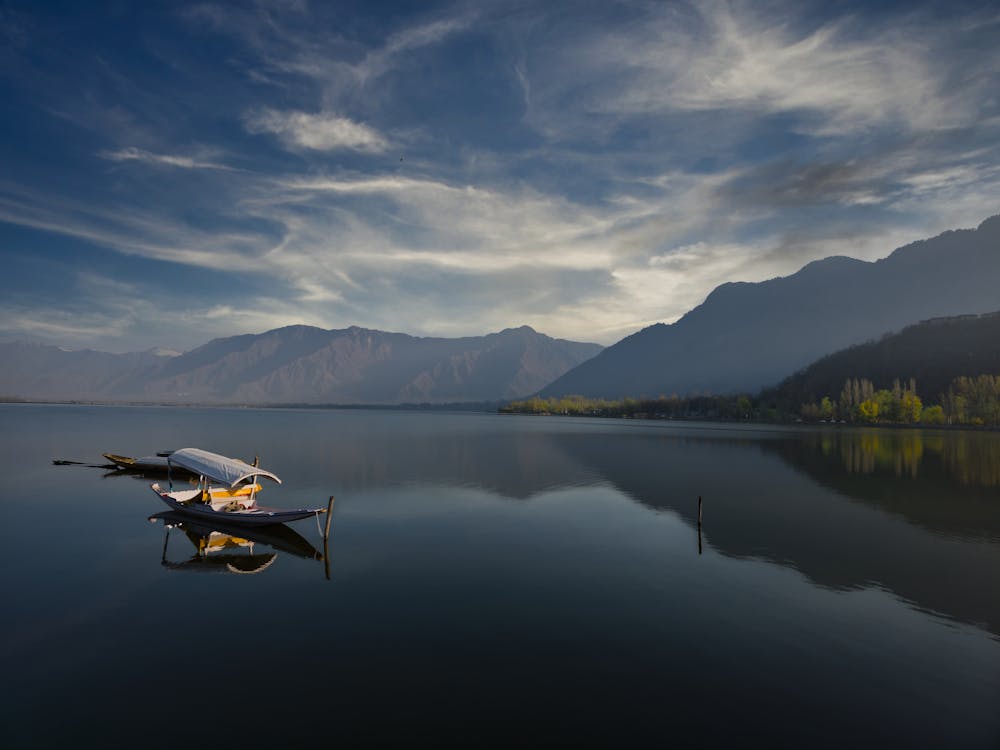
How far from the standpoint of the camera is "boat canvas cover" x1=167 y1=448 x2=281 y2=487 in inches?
1517

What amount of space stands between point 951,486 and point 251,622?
71.8m

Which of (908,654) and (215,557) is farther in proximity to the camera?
(215,557)

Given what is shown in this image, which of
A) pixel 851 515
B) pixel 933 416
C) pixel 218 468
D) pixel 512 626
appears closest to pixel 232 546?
pixel 218 468

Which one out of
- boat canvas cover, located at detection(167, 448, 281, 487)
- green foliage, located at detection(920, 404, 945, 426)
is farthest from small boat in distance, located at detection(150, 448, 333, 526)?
green foliage, located at detection(920, 404, 945, 426)

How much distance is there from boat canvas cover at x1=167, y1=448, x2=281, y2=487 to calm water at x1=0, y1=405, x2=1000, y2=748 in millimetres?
4602

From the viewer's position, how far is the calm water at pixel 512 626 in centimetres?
1512

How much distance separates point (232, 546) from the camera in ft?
113

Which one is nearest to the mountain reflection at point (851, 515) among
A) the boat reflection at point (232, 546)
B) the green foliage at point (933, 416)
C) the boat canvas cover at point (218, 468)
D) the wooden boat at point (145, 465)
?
the boat reflection at point (232, 546)

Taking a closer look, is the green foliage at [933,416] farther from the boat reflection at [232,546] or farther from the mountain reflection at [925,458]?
the boat reflection at [232,546]

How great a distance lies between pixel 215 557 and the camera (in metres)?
32.1

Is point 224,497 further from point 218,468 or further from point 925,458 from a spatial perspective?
point 925,458

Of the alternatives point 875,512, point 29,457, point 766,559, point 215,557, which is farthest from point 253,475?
point 29,457

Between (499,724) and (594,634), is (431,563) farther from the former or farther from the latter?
(499,724)

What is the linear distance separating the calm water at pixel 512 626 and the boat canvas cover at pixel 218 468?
4602mm
